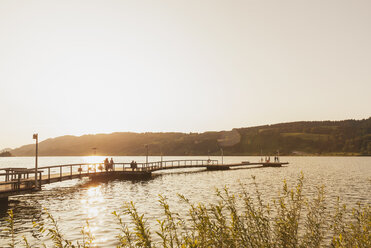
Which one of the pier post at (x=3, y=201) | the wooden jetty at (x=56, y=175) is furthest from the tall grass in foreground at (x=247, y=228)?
the pier post at (x=3, y=201)

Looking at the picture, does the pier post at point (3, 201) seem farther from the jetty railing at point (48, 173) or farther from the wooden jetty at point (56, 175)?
the jetty railing at point (48, 173)

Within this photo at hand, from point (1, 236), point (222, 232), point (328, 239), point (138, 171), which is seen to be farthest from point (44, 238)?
point (138, 171)

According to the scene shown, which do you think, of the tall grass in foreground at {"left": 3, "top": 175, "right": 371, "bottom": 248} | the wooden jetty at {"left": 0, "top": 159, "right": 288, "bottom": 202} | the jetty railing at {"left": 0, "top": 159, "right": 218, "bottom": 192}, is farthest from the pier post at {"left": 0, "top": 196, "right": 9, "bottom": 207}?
the tall grass in foreground at {"left": 3, "top": 175, "right": 371, "bottom": 248}

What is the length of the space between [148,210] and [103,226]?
543 centimetres

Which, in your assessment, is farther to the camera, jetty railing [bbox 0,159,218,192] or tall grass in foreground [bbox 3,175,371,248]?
jetty railing [bbox 0,159,218,192]

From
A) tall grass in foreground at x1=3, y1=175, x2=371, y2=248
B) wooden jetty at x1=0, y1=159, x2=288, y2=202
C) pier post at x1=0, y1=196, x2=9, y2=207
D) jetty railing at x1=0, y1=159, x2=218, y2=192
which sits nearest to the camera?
tall grass in foreground at x1=3, y1=175, x2=371, y2=248

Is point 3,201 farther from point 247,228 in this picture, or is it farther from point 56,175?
point 247,228

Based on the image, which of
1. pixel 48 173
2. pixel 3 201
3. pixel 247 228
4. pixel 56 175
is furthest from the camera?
pixel 48 173

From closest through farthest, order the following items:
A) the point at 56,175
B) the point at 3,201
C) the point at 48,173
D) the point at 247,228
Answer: the point at 247,228, the point at 3,201, the point at 56,175, the point at 48,173

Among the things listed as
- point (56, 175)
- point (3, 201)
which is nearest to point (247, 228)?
point (3, 201)

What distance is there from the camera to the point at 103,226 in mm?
18078

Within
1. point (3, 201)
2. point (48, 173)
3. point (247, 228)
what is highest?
point (247, 228)

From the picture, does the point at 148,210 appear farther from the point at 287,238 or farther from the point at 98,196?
the point at 287,238

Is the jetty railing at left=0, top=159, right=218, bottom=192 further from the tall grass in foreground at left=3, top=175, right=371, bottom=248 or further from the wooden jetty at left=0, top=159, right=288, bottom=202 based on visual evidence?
the tall grass in foreground at left=3, top=175, right=371, bottom=248
